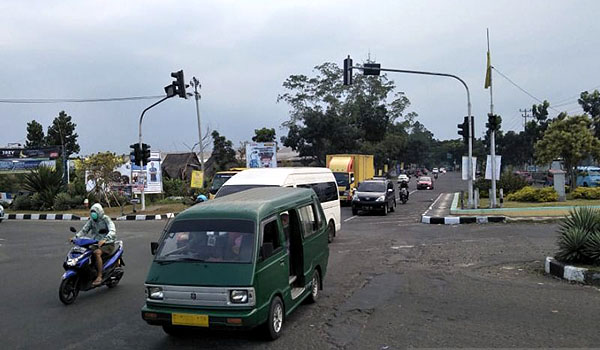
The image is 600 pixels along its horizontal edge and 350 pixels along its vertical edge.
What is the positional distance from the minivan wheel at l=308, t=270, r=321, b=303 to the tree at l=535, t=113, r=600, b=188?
25.5 metres

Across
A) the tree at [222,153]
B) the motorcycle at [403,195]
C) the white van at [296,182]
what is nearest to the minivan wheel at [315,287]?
the white van at [296,182]

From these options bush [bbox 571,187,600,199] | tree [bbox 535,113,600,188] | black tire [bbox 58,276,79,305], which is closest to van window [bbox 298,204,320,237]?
black tire [bbox 58,276,79,305]

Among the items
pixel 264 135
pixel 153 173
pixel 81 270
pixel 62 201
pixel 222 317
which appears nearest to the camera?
pixel 222 317

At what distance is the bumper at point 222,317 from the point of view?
5316mm

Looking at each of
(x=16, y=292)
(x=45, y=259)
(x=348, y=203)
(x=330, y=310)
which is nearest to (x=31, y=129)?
(x=348, y=203)

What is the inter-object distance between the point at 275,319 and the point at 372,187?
18694mm

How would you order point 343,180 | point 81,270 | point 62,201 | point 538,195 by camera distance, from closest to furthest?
point 81,270
point 538,195
point 62,201
point 343,180

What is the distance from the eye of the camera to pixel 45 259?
490 inches

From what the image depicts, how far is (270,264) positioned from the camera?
5953mm

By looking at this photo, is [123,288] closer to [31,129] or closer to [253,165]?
[253,165]

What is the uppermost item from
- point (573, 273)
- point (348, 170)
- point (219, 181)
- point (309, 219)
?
point (348, 170)

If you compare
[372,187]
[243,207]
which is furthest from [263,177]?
[372,187]

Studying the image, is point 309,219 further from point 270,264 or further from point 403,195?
point 403,195

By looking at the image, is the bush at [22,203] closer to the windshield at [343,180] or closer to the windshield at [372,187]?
the windshield at [343,180]
